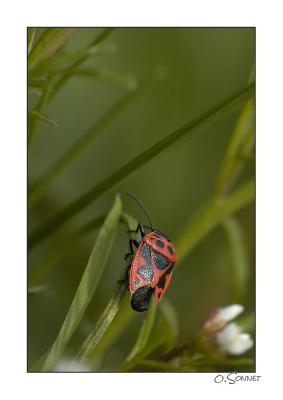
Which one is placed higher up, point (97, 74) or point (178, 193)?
point (178, 193)

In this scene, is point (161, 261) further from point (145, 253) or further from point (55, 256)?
point (55, 256)

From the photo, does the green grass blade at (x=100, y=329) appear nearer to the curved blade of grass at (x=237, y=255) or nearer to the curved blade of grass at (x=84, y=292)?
the curved blade of grass at (x=84, y=292)

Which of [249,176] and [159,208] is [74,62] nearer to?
[159,208]

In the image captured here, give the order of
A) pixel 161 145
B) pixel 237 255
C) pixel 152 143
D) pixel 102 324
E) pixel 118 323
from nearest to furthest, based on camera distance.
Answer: pixel 102 324 → pixel 161 145 → pixel 118 323 → pixel 237 255 → pixel 152 143

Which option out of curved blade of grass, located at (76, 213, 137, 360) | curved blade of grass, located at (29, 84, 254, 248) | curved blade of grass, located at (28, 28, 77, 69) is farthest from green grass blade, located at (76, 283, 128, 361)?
curved blade of grass, located at (28, 28, 77, 69)

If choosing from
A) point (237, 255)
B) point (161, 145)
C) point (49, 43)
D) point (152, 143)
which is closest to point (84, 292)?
point (161, 145)

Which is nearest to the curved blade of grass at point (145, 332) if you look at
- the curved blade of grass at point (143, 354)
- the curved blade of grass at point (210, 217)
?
the curved blade of grass at point (143, 354)

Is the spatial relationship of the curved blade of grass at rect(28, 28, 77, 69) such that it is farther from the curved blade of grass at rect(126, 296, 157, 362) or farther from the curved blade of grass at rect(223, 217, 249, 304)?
the curved blade of grass at rect(223, 217, 249, 304)
